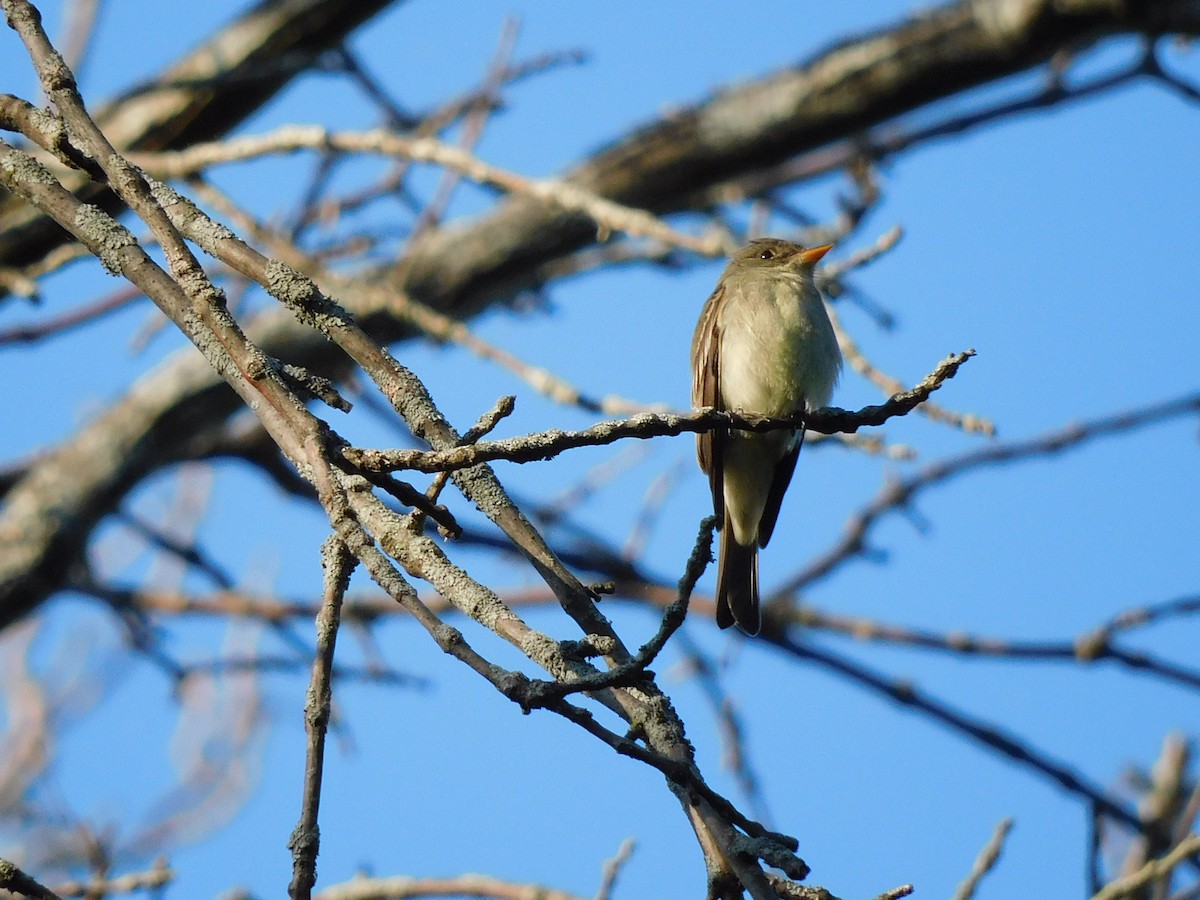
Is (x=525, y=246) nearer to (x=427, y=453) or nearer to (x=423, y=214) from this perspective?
(x=423, y=214)

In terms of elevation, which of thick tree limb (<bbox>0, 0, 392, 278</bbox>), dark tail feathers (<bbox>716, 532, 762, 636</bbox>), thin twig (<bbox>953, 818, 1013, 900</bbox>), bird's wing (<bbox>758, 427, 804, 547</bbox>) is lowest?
thin twig (<bbox>953, 818, 1013, 900</bbox>)

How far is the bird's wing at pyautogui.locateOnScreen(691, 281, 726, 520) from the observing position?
17.8 feet

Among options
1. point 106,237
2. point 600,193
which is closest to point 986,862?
point 106,237

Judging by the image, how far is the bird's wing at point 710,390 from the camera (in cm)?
541

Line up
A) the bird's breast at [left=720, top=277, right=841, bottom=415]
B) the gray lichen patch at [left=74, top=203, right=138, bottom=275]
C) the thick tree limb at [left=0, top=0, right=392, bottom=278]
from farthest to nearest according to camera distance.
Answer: the thick tree limb at [left=0, top=0, right=392, bottom=278], the bird's breast at [left=720, top=277, right=841, bottom=415], the gray lichen patch at [left=74, top=203, right=138, bottom=275]

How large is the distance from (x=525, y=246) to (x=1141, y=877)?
403 centimetres

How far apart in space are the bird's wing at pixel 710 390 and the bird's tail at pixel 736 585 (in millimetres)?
167

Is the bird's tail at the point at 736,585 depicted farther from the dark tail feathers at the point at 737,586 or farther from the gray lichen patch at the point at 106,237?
the gray lichen patch at the point at 106,237

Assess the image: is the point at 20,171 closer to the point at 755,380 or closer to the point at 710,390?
the point at 755,380

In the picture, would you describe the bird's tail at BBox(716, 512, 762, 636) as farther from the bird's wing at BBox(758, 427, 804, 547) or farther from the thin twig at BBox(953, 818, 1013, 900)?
the thin twig at BBox(953, 818, 1013, 900)

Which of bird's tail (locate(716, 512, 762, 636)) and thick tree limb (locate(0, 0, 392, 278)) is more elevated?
thick tree limb (locate(0, 0, 392, 278))

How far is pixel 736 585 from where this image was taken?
552 centimetres

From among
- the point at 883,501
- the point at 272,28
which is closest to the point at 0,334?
the point at 272,28

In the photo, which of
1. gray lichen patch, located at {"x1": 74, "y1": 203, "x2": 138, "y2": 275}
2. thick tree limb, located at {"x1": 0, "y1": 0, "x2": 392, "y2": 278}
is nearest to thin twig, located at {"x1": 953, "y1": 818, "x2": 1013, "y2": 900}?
gray lichen patch, located at {"x1": 74, "y1": 203, "x2": 138, "y2": 275}
